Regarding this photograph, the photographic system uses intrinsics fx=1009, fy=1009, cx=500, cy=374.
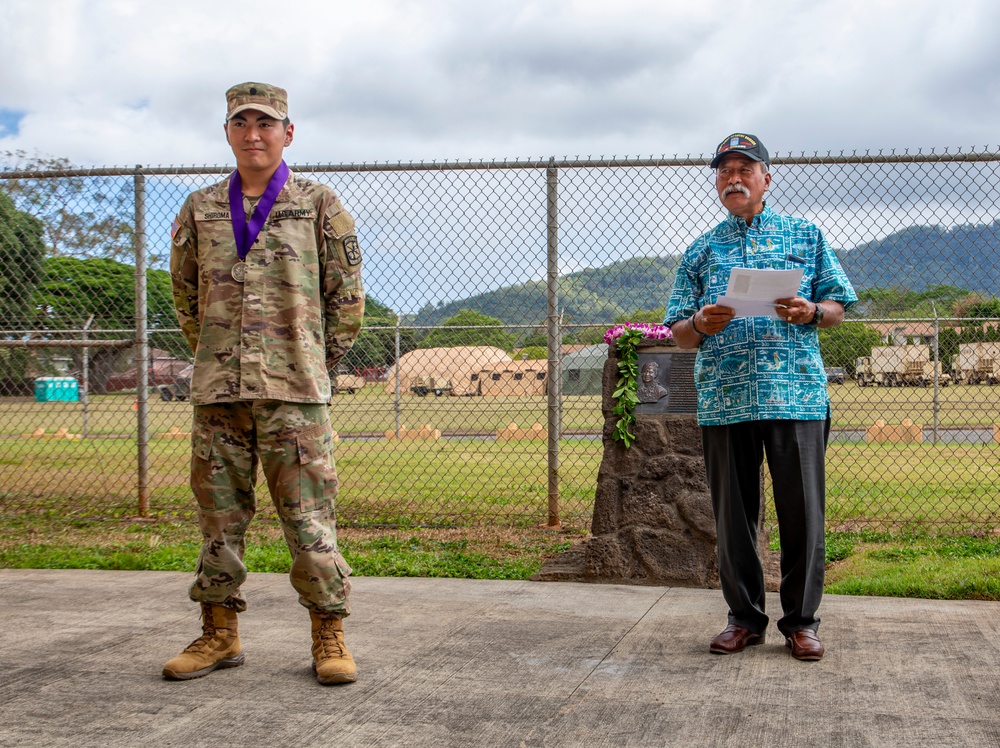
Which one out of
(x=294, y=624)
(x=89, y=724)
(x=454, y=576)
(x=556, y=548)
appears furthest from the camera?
(x=556, y=548)

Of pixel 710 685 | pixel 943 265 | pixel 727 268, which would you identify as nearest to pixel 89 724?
pixel 710 685

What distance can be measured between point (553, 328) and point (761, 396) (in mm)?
3018

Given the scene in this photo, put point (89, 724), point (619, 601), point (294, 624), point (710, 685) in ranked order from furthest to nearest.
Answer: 1. point (619, 601)
2. point (294, 624)
3. point (710, 685)
4. point (89, 724)

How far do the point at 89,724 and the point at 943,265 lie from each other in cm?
574

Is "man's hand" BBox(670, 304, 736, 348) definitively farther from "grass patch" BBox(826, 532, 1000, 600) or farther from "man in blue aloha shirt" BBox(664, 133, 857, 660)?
"grass patch" BBox(826, 532, 1000, 600)

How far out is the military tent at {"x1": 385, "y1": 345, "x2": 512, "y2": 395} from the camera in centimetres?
735

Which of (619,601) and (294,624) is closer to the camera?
(294,624)

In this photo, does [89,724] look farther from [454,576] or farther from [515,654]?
[454,576]

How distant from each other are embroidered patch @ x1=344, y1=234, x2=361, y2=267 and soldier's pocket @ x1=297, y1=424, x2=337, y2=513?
2.09ft

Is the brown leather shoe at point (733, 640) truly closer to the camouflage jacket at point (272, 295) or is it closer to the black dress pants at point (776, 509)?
the black dress pants at point (776, 509)

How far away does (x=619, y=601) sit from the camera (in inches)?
195

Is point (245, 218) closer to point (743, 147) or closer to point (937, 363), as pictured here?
point (743, 147)

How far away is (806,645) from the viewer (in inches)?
151

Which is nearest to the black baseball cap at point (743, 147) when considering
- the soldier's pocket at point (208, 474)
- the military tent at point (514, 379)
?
the soldier's pocket at point (208, 474)
